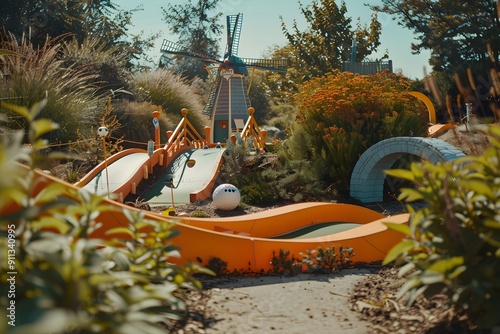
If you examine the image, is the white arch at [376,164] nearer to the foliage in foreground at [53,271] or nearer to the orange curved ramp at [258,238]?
the orange curved ramp at [258,238]

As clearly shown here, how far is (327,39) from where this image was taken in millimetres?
36906

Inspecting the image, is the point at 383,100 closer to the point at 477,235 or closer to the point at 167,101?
the point at 477,235

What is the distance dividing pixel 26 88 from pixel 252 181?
4.74 meters

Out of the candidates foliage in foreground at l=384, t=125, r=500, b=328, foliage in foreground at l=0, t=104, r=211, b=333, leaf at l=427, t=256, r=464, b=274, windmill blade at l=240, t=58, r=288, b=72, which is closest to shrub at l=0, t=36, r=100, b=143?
foliage in foreground at l=0, t=104, r=211, b=333

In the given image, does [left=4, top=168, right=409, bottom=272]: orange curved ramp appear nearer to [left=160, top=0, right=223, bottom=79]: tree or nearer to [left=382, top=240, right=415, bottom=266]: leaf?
[left=382, top=240, right=415, bottom=266]: leaf

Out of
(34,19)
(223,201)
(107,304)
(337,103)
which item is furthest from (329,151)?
(34,19)

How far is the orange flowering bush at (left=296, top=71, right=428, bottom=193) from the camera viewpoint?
39.0 ft

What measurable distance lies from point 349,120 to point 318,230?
4836mm

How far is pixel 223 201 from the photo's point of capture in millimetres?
10656

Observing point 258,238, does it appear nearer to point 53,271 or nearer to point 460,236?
→ point 460,236

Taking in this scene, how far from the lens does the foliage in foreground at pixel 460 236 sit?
3033 mm

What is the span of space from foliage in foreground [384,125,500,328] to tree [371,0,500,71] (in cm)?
2767

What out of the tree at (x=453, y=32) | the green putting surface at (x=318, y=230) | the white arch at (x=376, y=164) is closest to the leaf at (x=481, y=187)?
the green putting surface at (x=318, y=230)

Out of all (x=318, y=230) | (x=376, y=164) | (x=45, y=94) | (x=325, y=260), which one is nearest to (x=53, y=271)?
(x=325, y=260)
